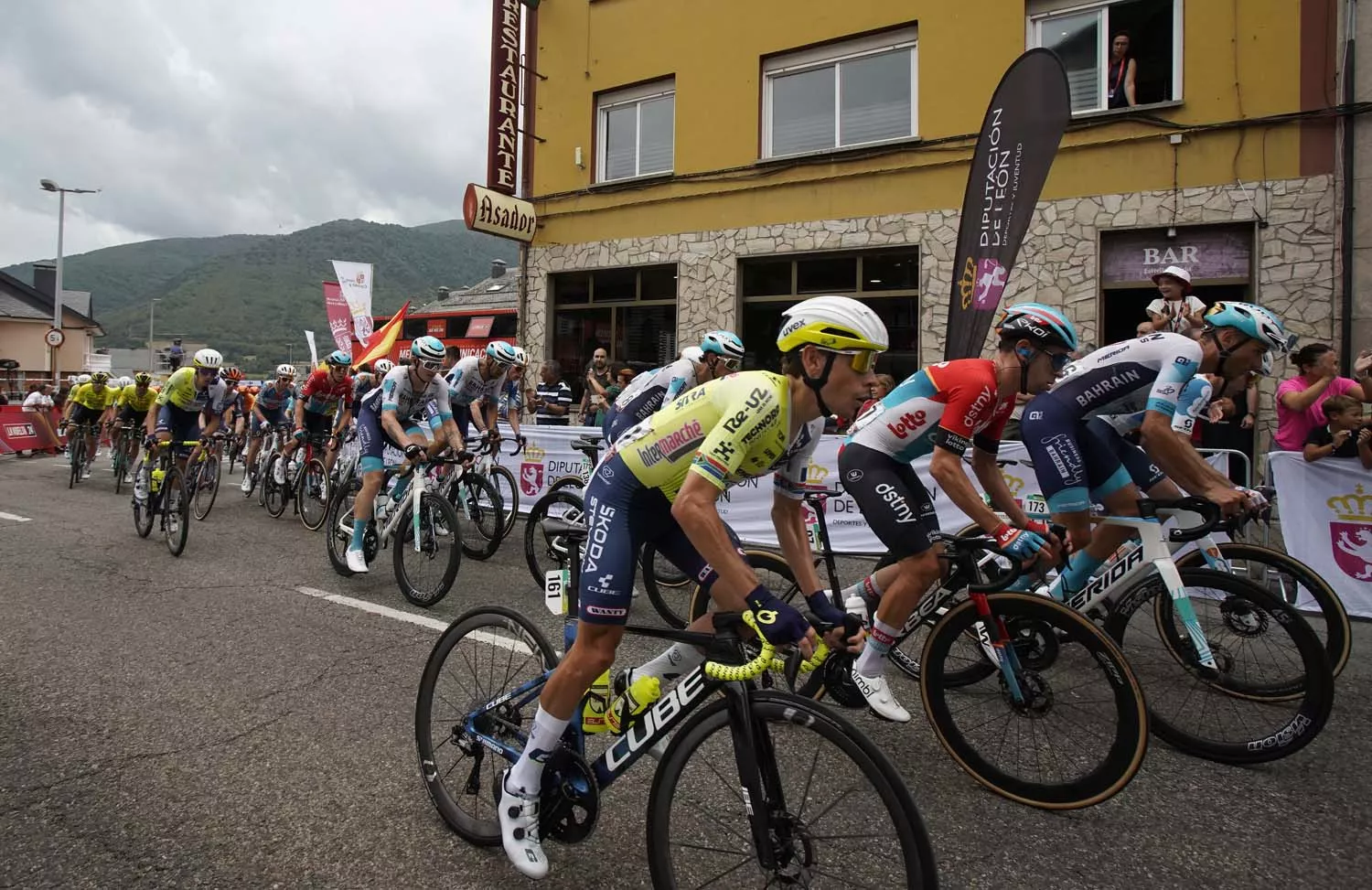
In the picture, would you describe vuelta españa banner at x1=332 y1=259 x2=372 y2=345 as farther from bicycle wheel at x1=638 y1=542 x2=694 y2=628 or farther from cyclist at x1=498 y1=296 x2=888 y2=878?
cyclist at x1=498 y1=296 x2=888 y2=878

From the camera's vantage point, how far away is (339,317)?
21891 millimetres

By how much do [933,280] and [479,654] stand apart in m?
9.93

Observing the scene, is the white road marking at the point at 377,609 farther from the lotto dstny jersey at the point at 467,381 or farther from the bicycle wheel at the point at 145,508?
the bicycle wheel at the point at 145,508

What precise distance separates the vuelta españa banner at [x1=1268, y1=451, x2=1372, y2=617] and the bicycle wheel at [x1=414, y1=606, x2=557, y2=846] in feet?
19.6

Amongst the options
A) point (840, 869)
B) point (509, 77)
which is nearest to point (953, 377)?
point (840, 869)

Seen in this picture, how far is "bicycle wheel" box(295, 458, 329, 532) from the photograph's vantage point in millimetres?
9102

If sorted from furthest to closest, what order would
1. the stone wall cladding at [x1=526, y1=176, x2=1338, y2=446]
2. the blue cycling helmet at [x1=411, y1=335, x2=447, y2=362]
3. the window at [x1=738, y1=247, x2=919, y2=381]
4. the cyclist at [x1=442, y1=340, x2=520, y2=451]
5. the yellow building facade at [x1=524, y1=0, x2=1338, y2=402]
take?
the window at [x1=738, y1=247, x2=919, y2=381], the yellow building facade at [x1=524, y1=0, x2=1338, y2=402], the stone wall cladding at [x1=526, y1=176, x2=1338, y2=446], the cyclist at [x1=442, y1=340, x2=520, y2=451], the blue cycling helmet at [x1=411, y1=335, x2=447, y2=362]

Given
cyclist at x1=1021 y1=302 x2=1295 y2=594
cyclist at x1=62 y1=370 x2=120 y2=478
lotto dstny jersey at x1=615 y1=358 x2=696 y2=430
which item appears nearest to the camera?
cyclist at x1=1021 y1=302 x2=1295 y2=594

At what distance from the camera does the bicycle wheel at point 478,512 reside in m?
7.45

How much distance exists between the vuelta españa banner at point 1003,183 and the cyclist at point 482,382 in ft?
16.2

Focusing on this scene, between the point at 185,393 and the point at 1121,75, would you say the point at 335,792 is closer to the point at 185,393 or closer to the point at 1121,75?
the point at 185,393

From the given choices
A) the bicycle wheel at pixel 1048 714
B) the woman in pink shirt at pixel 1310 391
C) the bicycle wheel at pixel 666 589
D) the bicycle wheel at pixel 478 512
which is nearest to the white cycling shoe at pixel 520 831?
the bicycle wheel at pixel 1048 714

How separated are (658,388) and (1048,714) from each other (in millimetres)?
3926

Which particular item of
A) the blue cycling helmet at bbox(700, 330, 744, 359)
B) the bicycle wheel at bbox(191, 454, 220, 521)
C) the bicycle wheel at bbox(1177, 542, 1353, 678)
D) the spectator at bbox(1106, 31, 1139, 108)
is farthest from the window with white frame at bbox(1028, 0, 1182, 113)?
the bicycle wheel at bbox(191, 454, 220, 521)
